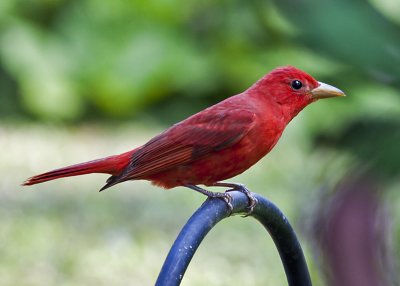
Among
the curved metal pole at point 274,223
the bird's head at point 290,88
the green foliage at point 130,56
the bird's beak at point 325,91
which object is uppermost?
the green foliage at point 130,56

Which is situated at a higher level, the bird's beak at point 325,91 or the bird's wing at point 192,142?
the bird's beak at point 325,91

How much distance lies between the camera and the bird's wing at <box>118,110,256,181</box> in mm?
2680

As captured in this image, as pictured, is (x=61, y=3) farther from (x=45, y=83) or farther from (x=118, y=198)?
(x=118, y=198)

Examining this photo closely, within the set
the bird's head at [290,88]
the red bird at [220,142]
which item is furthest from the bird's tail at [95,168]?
the bird's head at [290,88]

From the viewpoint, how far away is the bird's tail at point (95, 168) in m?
2.42

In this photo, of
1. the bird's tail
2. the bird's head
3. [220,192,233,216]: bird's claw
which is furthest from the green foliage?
[220,192,233,216]: bird's claw

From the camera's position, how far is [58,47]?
28.6 ft

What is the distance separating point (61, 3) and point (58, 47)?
1.68ft

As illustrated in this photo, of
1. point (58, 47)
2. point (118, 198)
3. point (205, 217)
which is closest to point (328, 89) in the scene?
point (205, 217)

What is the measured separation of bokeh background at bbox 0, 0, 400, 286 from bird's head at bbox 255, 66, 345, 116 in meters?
0.07

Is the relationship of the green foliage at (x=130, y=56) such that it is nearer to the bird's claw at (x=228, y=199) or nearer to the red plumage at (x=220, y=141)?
the red plumage at (x=220, y=141)

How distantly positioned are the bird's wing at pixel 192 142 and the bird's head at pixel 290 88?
148mm

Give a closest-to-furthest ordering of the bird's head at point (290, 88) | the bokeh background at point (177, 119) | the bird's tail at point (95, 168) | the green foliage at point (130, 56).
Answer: the bokeh background at point (177, 119) → the bird's tail at point (95, 168) → the bird's head at point (290, 88) → the green foliage at point (130, 56)

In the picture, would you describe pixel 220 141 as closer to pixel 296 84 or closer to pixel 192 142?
pixel 192 142
